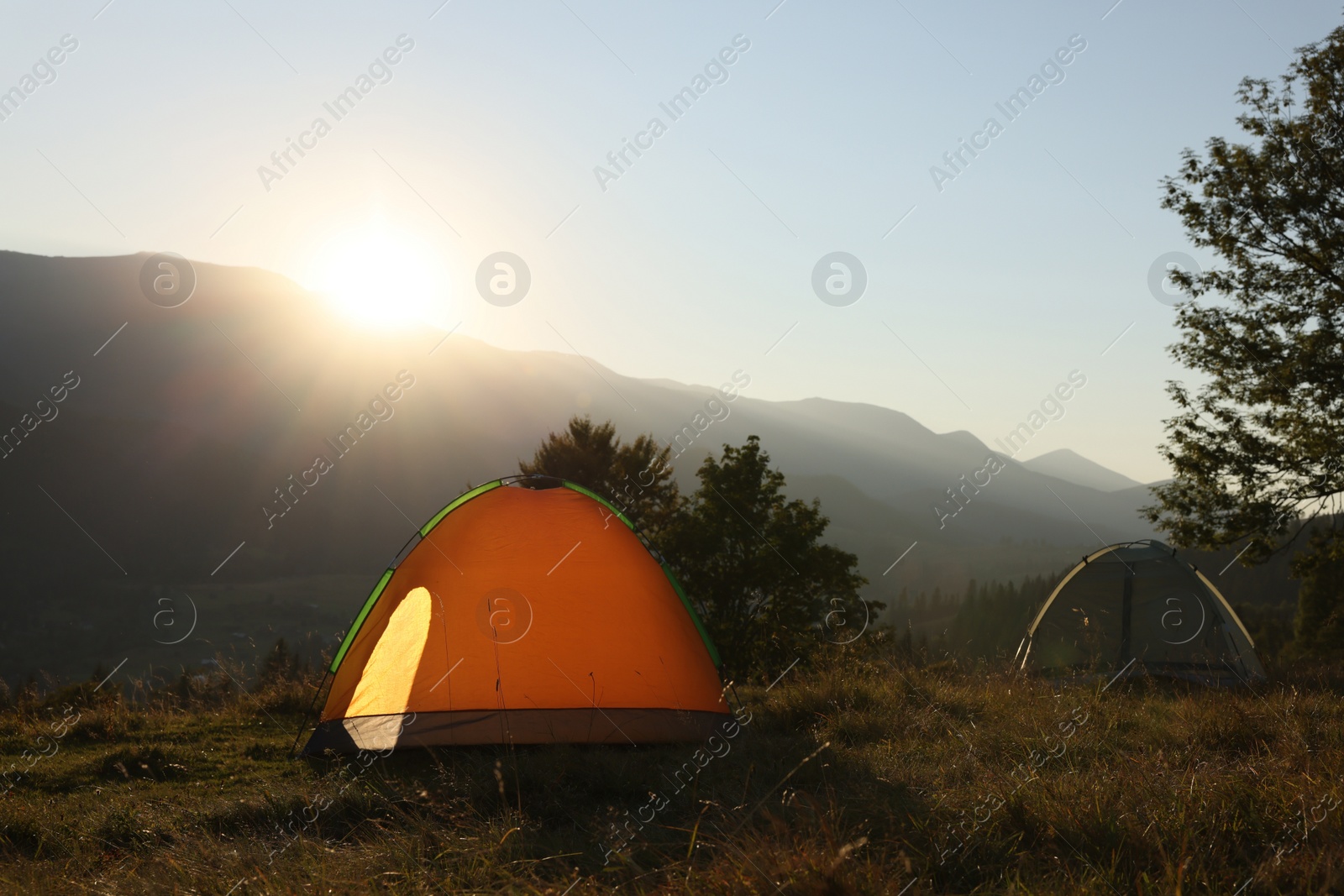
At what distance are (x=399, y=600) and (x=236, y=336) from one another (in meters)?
186

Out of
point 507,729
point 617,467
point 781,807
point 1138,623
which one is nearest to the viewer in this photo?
point 781,807

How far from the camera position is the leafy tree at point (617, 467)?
31513mm

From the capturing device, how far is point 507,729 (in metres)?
6.72

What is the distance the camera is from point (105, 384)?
6718 inches

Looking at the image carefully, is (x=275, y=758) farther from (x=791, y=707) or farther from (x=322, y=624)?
(x=322, y=624)

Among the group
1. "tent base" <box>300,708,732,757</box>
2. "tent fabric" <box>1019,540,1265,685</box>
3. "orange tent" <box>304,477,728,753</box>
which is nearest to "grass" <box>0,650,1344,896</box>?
"tent base" <box>300,708,732,757</box>

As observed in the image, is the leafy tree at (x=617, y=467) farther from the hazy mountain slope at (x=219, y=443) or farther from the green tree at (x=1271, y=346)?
the hazy mountain slope at (x=219, y=443)

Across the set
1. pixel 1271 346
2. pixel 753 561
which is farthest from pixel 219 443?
pixel 1271 346

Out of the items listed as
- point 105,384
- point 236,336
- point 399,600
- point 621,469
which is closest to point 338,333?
point 236,336

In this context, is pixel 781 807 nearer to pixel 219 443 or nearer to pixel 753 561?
Result: pixel 753 561

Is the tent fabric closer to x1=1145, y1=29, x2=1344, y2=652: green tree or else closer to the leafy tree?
x1=1145, y1=29, x2=1344, y2=652: green tree

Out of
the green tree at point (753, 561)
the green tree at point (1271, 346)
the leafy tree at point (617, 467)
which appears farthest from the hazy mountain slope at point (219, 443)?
the green tree at point (1271, 346)

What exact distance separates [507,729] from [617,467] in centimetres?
2578

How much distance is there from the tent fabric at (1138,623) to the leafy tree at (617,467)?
1980cm
